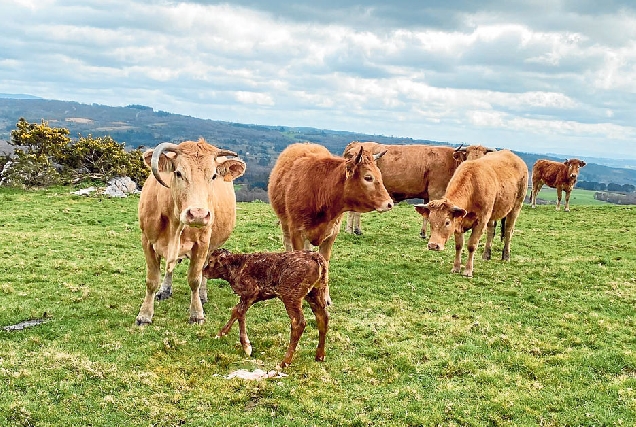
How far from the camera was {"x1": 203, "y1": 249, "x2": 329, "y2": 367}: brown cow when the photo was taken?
25.3 feet

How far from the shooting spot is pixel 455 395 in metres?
7.22

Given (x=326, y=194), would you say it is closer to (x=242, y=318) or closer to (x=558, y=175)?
(x=242, y=318)

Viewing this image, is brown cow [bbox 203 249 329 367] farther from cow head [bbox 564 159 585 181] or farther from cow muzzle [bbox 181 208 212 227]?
cow head [bbox 564 159 585 181]

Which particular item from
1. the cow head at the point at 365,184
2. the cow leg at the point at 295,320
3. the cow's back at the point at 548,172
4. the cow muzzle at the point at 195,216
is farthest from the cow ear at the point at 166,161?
the cow's back at the point at 548,172

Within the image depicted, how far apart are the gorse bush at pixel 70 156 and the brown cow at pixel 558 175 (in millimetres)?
25912

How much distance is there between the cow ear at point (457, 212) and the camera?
42.8 feet

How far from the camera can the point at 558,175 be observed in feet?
104

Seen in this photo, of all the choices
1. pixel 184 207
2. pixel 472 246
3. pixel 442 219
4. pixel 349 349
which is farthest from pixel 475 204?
pixel 184 207

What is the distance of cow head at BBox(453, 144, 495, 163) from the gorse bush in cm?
2241

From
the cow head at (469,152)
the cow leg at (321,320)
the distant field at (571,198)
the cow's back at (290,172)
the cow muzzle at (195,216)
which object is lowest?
the distant field at (571,198)

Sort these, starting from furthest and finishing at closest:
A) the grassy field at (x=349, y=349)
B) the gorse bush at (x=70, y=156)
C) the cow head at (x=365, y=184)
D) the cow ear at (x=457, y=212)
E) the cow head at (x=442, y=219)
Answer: the gorse bush at (x=70, y=156)
the cow head at (x=442, y=219)
the cow ear at (x=457, y=212)
the cow head at (x=365, y=184)
the grassy field at (x=349, y=349)

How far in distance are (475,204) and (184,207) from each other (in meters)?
9.04

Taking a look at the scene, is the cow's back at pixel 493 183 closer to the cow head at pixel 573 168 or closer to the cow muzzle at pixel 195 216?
the cow muzzle at pixel 195 216

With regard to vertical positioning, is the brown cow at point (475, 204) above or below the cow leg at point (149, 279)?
above
